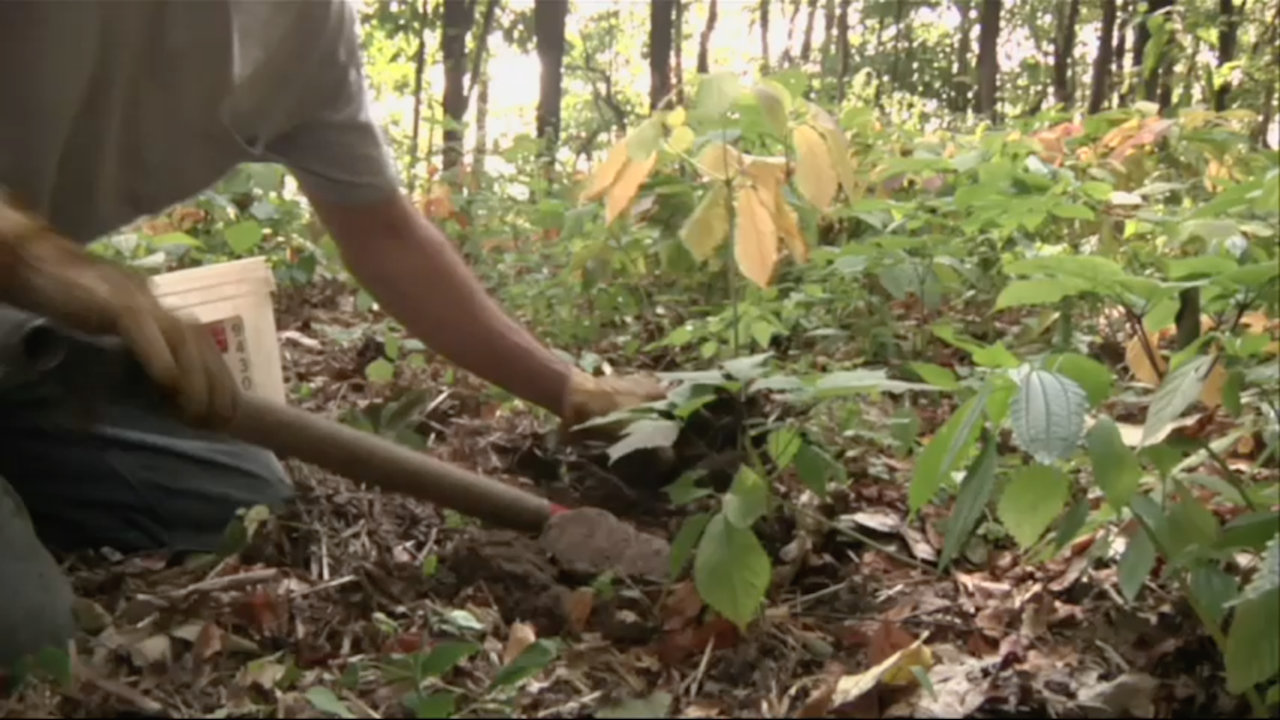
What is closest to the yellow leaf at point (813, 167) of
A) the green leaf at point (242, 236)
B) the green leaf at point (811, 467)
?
the green leaf at point (811, 467)

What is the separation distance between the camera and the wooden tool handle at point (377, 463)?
1164 millimetres

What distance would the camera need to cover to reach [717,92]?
58.8 inches

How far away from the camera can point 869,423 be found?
5.36 ft

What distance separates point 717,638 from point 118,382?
0.62 metres

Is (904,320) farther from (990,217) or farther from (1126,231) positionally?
(990,217)

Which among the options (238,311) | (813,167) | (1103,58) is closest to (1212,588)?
(813,167)

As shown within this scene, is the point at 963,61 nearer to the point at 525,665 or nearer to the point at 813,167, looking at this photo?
the point at 813,167

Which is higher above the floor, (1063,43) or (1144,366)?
(1063,43)

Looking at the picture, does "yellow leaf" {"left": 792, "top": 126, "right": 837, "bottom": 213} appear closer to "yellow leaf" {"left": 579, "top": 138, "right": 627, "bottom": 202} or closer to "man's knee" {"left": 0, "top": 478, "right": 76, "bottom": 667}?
"yellow leaf" {"left": 579, "top": 138, "right": 627, "bottom": 202}

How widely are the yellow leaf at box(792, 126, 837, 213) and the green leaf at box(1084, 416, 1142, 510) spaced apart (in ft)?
2.27

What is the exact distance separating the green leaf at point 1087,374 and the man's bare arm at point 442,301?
861 millimetres

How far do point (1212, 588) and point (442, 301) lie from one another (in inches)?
43.6

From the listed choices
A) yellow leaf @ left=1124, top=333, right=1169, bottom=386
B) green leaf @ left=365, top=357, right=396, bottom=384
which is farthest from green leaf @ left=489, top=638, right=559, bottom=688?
Answer: green leaf @ left=365, top=357, right=396, bottom=384

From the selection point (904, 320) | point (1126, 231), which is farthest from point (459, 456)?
point (1126, 231)
